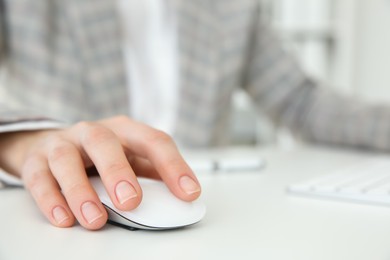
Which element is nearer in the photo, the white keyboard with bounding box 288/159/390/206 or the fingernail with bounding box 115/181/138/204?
the fingernail with bounding box 115/181/138/204

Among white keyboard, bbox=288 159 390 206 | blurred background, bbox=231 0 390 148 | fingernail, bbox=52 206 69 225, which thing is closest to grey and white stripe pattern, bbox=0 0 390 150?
white keyboard, bbox=288 159 390 206

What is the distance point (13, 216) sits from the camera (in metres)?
0.39

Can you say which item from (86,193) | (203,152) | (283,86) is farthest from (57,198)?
(283,86)

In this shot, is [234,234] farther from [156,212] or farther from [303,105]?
[303,105]

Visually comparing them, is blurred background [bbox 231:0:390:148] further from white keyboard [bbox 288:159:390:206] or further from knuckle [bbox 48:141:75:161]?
knuckle [bbox 48:141:75:161]

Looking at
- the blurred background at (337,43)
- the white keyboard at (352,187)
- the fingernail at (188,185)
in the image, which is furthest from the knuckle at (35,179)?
the blurred background at (337,43)

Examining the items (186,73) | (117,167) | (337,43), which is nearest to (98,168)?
(117,167)

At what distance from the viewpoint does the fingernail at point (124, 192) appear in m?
0.33

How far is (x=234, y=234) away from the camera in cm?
34

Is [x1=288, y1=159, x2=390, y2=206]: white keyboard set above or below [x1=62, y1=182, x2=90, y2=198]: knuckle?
below

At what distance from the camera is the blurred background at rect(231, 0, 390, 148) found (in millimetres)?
2146

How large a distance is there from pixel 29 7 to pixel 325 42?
169cm

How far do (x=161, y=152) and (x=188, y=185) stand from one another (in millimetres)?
44

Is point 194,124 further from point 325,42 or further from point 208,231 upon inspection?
point 325,42
